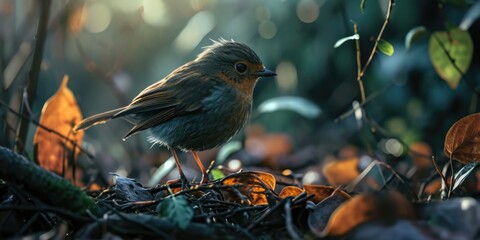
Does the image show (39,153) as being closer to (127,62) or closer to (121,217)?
(121,217)

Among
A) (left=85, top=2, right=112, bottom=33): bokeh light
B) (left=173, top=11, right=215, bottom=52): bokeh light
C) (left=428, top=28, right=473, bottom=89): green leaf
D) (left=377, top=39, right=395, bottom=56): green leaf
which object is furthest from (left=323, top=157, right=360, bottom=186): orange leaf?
(left=85, top=2, right=112, bottom=33): bokeh light

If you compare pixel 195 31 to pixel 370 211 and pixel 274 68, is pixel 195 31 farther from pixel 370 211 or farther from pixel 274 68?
pixel 370 211

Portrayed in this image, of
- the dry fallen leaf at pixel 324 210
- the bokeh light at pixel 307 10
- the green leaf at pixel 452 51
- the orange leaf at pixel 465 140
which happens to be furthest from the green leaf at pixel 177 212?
the bokeh light at pixel 307 10

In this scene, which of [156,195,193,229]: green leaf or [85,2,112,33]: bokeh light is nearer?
[156,195,193,229]: green leaf

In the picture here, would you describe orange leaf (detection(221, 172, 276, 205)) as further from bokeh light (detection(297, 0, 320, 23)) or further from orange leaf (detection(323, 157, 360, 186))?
bokeh light (detection(297, 0, 320, 23))

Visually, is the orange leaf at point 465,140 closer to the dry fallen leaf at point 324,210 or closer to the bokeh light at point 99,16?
the dry fallen leaf at point 324,210

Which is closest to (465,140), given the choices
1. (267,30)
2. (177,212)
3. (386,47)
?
(386,47)

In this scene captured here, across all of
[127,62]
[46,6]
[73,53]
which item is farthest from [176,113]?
[73,53]
